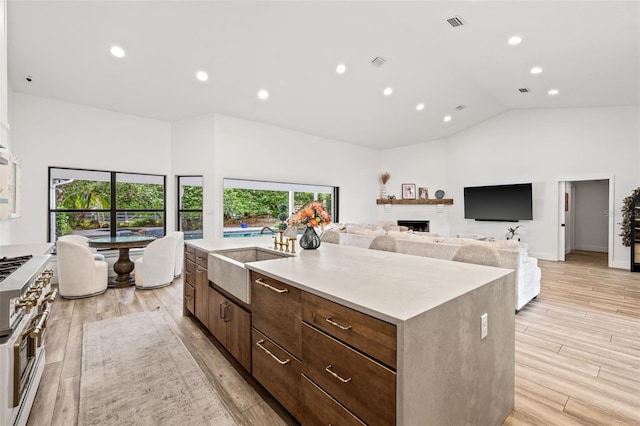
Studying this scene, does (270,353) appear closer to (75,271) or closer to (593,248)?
(75,271)

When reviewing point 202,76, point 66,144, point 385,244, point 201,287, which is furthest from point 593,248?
point 66,144

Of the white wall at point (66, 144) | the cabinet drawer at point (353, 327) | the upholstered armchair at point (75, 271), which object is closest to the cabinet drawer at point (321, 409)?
the cabinet drawer at point (353, 327)

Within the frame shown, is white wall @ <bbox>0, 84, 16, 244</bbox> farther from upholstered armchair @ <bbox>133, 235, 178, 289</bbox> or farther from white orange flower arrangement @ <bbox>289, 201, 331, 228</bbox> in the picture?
white orange flower arrangement @ <bbox>289, 201, 331, 228</bbox>

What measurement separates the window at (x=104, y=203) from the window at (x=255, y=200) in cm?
141

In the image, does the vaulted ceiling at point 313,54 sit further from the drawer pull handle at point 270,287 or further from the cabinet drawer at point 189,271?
the drawer pull handle at point 270,287

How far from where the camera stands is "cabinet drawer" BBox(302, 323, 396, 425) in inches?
42.9

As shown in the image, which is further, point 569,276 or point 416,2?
point 569,276

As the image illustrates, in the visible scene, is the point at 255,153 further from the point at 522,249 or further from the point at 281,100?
the point at 522,249

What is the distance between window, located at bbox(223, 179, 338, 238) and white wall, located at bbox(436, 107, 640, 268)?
431 cm

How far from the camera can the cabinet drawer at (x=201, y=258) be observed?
9.18ft

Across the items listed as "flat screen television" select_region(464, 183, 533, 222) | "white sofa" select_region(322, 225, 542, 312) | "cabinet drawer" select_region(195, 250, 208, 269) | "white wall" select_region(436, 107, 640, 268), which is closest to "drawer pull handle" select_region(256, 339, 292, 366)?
"cabinet drawer" select_region(195, 250, 208, 269)

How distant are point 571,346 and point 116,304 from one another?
5.28 meters

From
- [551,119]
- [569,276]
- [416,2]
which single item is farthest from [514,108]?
[416,2]

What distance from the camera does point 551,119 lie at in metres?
6.75
